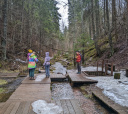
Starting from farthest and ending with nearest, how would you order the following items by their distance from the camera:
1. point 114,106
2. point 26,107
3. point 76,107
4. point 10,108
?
point 114,106
point 76,107
point 26,107
point 10,108

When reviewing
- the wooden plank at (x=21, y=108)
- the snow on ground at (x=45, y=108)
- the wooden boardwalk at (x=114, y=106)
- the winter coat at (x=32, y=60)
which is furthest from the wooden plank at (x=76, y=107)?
the winter coat at (x=32, y=60)

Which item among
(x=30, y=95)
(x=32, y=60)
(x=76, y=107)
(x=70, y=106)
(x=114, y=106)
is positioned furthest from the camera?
(x=32, y=60)

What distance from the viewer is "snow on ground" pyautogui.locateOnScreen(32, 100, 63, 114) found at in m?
3.73

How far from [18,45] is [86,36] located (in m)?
10.6

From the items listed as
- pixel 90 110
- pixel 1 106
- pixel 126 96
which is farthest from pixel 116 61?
pixel 1 106

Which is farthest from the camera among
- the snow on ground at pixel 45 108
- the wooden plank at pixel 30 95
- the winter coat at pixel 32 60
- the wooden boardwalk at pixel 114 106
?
the winter coat at pixel 32 60

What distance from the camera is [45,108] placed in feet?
12.9

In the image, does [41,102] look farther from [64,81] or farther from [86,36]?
[86,36]

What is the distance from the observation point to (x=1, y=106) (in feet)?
13.2

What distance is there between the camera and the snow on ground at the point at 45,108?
373cm

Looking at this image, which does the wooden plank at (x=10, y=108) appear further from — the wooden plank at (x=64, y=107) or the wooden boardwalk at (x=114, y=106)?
the wooden boardwalk at (x=114, y=106)

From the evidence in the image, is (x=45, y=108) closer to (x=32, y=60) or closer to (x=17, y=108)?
(x=17, y=108)

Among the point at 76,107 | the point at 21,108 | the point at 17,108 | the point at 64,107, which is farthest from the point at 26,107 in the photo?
the point at 76,107

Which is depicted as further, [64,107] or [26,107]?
[64,107]
